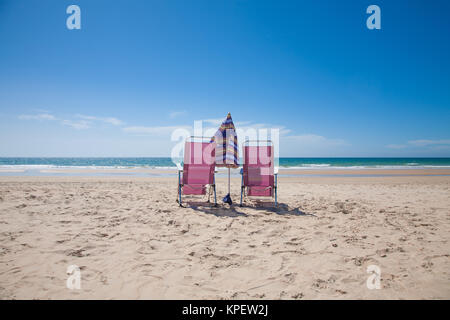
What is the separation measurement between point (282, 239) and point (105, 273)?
2289mm

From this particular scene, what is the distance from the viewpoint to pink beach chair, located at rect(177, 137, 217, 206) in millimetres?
5336

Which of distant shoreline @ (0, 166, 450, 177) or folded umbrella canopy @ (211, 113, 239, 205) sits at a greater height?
folded umbrella canopy @ (211, 113, 239, 205)

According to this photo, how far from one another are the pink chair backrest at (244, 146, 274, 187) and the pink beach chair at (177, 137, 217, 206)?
857mm

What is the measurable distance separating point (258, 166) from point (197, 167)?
1.53m

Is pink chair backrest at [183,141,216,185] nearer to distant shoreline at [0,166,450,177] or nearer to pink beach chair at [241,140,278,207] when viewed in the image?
pink beach chair at [241,140,278,207]

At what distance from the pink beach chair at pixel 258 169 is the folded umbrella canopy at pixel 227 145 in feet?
1.18

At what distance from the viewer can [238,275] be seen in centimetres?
224

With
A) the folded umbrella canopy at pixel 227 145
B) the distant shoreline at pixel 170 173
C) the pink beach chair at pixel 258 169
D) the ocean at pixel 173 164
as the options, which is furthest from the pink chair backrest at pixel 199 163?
the ocean at pixel 173 164

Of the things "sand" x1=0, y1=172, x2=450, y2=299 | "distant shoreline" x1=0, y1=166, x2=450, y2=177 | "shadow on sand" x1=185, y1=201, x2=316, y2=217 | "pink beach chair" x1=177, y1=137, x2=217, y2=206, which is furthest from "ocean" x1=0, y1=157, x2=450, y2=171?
"sand" x1=0, y1=172, x2=450, y2=299

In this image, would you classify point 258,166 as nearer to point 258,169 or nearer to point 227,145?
point 258,169

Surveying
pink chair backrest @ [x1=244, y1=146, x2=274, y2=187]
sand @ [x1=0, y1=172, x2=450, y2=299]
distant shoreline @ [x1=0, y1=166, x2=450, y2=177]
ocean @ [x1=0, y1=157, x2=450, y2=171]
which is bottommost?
sand @ [x1=0, y1=172, x2=450, y2=299]
